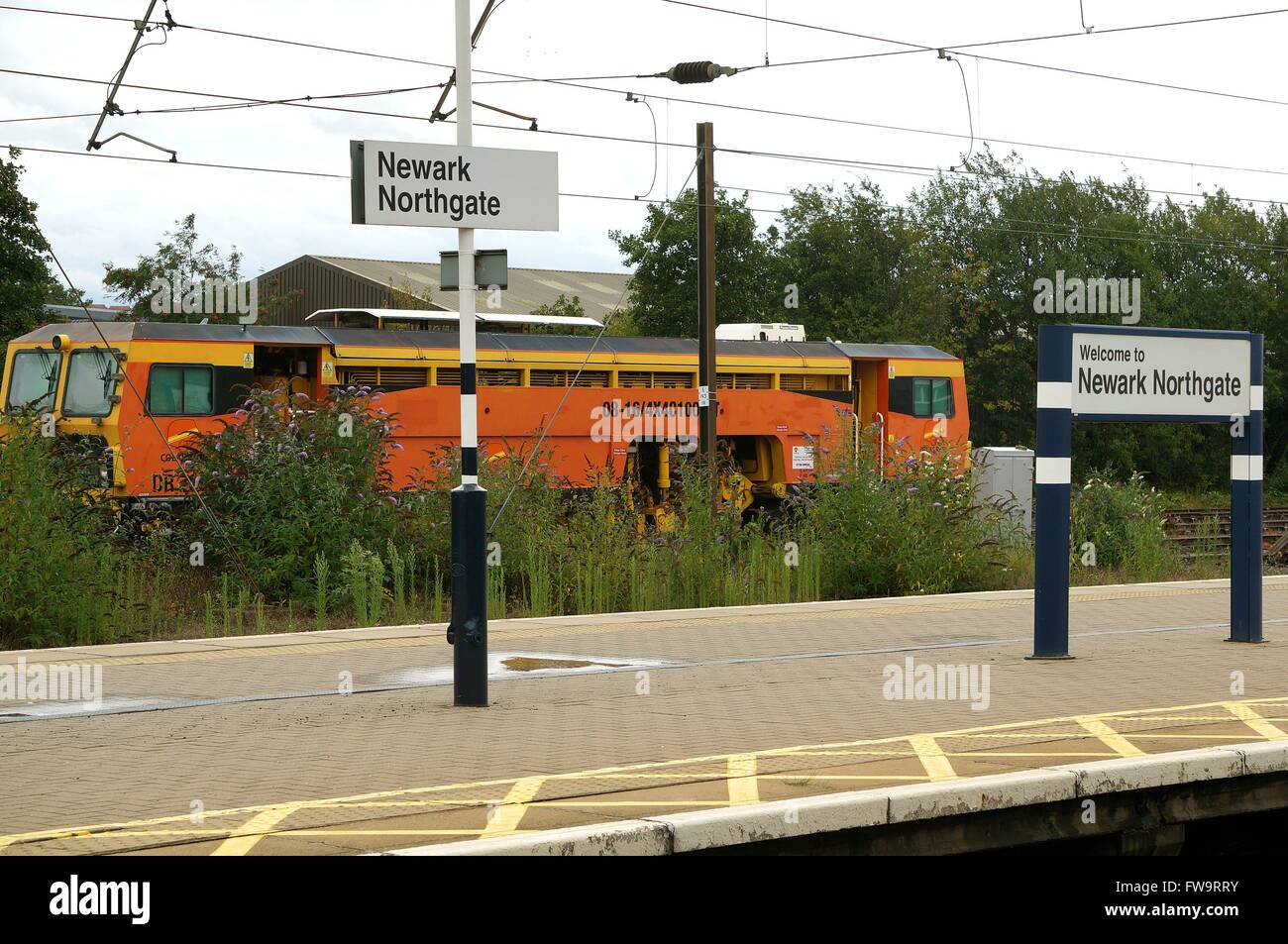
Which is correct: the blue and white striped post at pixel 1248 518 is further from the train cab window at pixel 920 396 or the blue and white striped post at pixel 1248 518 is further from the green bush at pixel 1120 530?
the train cab window at pixel 920 396

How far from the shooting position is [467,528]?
10.5 meters

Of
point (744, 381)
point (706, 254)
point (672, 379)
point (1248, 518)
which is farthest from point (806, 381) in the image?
point (1248, 518)

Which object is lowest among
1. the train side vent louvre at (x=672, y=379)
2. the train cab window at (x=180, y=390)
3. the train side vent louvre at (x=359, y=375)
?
the train cab window at (x=180, y=390)

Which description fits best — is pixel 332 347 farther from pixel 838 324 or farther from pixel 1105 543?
pixel 838 324

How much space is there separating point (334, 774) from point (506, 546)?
1020 cm

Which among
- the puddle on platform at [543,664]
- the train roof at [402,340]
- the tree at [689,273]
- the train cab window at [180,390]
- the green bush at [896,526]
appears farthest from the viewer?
the tree at [689,273]

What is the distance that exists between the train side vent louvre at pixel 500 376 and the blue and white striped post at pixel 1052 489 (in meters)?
13.8

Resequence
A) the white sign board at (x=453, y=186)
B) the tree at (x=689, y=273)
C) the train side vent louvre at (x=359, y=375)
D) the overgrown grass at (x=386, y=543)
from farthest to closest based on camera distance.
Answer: the tree at (x=689, y=273), the train side vent louvre at (x=359, y=375), the overgrown grass at (x=386, y=543), the white sign board at (x=453, y=186)

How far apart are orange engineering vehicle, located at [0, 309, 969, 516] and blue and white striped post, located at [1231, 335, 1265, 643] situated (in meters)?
6.49

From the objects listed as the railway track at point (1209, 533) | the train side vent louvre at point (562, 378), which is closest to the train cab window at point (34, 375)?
the train side vent louvre at point (562, 378)

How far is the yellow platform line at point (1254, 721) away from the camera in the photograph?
9.15 meters

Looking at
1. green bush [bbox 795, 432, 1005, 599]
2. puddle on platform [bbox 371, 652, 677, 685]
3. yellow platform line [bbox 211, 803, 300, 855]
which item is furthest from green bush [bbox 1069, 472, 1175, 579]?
yellow platform line [bbox 211, 803, 300, 855]

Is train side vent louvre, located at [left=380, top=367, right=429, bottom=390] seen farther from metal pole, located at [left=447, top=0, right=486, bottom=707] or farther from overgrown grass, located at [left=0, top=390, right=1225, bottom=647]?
metal pole, located at [left=447, top=0, right=486, bottom=707]

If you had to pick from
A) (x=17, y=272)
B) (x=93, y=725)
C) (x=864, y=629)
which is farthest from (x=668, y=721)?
(x=17, y=272)
